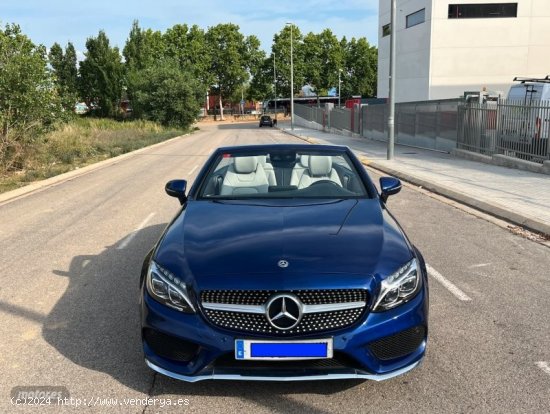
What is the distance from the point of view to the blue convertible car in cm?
292

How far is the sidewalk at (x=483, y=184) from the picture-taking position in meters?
8.73

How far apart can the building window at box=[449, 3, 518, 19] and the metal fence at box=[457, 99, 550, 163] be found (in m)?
26.1

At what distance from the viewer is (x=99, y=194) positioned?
490 inches

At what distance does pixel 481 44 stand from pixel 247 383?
141ft

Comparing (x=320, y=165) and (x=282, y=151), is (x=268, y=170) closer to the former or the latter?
(x=282, y=151)

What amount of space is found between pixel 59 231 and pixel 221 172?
4473 mm

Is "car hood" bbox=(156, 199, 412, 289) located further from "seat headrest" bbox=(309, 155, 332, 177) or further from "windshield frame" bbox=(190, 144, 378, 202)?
"seat headrest" bbox=(309, 155, 332, 177)

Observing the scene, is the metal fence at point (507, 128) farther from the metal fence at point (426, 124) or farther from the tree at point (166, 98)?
the tree at point (166, 98)

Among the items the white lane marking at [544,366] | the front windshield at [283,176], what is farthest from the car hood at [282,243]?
the white lane marking at [544,366]

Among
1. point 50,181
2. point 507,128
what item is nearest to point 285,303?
point 50,181

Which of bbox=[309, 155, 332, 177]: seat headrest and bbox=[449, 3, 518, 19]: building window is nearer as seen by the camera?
bbox=[309, 155, 332, 177]: seat headrest

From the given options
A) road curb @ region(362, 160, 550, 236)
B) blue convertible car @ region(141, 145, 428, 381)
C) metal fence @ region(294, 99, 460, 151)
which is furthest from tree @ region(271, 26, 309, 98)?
blue convertible car @ region(141, 145, 428, 381)

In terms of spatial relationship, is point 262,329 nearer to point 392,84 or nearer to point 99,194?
point 99,194

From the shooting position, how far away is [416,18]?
4353cm
